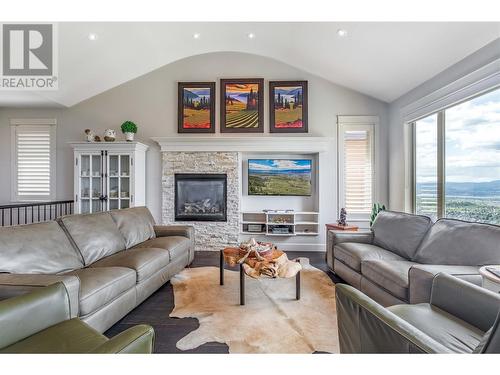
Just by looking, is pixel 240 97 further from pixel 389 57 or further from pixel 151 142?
pixel 389 57

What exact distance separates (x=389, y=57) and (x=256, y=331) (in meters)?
3.69

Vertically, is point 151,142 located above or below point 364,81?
below

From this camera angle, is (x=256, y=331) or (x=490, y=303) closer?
(x=490, y=303)

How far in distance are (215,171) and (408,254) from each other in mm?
3285

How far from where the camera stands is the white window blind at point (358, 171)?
4.75m

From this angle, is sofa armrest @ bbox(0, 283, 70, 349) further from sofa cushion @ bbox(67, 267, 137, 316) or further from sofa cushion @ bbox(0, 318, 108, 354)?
sofa cushion @ bbox(67, 267, 137, 316)

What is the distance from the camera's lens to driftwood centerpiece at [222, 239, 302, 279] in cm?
242

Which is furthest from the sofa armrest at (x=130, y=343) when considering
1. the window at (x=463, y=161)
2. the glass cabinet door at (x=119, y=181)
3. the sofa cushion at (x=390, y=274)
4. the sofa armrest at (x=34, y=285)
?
the glass cabinet door at (x=119, y=181)

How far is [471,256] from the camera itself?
6.63ft

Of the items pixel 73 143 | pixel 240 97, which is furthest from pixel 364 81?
pixel 73 143

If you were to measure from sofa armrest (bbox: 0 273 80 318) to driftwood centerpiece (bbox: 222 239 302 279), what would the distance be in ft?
4.54

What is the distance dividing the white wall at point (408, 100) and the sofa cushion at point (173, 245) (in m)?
3.58

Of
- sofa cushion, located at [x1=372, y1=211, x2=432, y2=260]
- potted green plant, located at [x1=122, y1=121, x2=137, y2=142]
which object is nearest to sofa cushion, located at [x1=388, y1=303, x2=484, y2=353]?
sofa cushion, located at [x1=372, y1=211, x2=432, y2=260]

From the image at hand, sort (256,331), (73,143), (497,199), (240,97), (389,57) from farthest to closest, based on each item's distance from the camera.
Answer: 1. (240,97)
2. (73,143)
3. (389,57)
4. (497,199)
5. (256,331)
